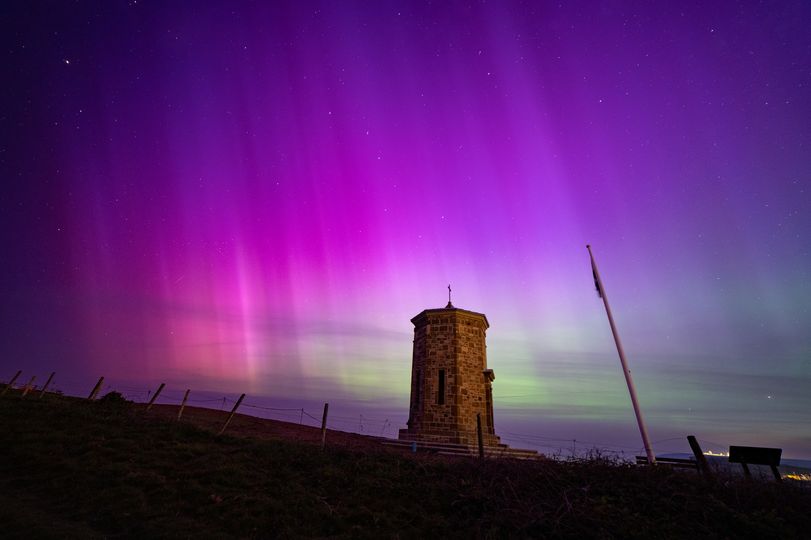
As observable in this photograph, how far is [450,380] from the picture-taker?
22.2m

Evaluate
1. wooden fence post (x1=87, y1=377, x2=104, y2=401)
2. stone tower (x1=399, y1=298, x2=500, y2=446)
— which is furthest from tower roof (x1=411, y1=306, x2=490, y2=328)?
wooden fence post (x1=87, y1=377, x2=104, y2=401)

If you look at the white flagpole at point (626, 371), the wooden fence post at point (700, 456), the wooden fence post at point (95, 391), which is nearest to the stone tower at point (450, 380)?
the white flagpole at point (626, 371)

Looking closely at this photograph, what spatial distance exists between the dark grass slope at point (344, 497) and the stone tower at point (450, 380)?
28.4 feet

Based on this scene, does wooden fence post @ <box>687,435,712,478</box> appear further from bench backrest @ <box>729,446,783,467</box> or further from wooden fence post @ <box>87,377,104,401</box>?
wooden fence post @ <box>87,377,104,401</box>

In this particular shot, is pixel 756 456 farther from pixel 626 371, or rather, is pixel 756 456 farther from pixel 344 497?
pixel 344 497

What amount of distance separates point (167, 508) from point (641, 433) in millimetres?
15117

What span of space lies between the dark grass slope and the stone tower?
866 cm

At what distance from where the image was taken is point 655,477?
398 inches

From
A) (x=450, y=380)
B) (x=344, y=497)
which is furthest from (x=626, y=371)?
(x=344, y=497)

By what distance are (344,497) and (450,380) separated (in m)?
13.0

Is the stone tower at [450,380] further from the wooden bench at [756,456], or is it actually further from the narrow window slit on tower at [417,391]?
the wooden bench at [756,456]

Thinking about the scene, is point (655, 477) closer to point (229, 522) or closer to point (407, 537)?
point (407, 537)

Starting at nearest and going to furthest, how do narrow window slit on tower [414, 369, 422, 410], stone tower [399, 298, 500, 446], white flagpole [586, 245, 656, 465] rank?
white flagpole [586, 245, 656, 465] < stone tower [399, 298, 500, 446] < narrow window slit on tower [414, 369, 422, 410]

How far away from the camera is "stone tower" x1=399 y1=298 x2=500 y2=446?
21406 millimetres
